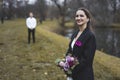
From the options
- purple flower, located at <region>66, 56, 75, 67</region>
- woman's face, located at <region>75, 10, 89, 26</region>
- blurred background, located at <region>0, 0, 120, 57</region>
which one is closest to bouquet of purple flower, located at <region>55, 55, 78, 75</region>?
purple flower, located at <region>66, 56, 75, 67</region>

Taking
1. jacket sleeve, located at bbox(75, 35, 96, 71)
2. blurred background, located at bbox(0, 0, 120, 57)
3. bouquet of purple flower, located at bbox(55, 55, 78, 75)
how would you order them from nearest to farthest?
jacket sleeve, located at bbox(75, 35, 96, 71) → bouquet of purple flower, located at bbox(55, 55, 78, 75) → blurred background, located at bbox(0, 0, 120, 57)

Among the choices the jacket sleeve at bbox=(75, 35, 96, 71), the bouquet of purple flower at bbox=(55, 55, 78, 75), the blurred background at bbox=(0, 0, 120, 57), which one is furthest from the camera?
the blurred background at bbox=(0, 0, 120, 57)

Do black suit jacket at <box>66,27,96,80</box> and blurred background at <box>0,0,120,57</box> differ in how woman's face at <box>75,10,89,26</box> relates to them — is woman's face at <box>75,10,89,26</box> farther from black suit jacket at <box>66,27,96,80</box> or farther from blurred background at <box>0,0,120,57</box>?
blurred background at <box>0,0,120,57</box>

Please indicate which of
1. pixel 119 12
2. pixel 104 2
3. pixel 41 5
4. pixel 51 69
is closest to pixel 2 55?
pixel 51 69

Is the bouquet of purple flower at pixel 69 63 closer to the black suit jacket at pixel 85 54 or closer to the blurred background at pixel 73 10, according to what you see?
the black suit jacket at pixel 85 54

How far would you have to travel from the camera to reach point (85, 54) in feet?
14.3

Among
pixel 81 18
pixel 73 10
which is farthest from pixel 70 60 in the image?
pixel 73 10

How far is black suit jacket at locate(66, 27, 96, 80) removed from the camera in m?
4.34

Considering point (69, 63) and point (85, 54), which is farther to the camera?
point (69, 63)

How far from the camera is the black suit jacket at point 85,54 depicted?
4.34m

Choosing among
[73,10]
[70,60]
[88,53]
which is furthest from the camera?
[73,10]

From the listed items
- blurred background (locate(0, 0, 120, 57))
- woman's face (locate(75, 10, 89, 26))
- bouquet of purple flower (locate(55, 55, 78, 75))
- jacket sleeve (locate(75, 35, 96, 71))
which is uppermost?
woman's face (locate(75, 10, 89, 26))

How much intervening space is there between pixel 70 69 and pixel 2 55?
9161 mm

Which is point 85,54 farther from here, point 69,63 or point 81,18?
point 81,18
